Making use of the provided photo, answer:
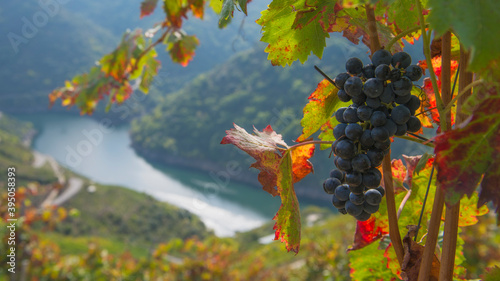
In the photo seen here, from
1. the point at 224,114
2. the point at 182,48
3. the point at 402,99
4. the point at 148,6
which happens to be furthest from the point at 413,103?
the point at 224,114

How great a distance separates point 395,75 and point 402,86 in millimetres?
13

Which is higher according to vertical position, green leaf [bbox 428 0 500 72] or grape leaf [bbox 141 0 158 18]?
grape leaf [bbox 141 0 158 18]

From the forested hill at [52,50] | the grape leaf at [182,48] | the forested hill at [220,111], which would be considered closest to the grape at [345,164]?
the grape leaf at [182,48]

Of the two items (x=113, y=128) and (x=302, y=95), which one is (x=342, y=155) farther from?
(x=113, y=128)

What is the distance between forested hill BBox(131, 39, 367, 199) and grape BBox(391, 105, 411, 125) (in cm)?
2016

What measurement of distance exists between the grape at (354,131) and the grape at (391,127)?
0.02m

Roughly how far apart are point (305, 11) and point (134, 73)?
1237mm

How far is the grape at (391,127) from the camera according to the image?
0.37 metres

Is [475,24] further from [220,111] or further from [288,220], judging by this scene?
[220,111]

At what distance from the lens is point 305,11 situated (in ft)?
1.43

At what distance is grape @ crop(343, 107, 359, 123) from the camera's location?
40cm

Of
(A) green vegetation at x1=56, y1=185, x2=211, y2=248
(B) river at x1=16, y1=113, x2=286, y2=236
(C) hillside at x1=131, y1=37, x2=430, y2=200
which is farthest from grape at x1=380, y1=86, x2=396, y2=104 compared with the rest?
(C) hillside at x1=131, y1=37, x2=430, y2=200

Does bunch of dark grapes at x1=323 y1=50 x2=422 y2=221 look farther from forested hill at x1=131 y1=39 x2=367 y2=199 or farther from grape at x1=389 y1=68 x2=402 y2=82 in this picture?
forested hill at x1=131 y1=39 x2=367 y2=199

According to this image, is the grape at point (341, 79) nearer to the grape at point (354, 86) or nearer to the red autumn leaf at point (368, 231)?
the grape at point (354, 86)
